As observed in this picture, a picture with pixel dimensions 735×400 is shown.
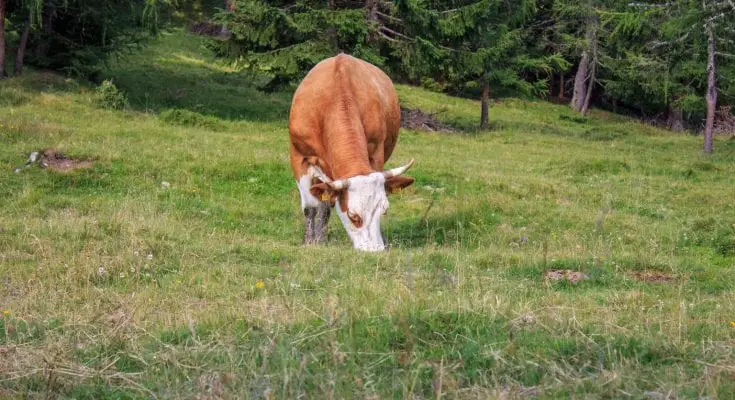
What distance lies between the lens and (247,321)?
233 inches

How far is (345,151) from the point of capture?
37.9 feet

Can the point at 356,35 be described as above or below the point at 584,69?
above

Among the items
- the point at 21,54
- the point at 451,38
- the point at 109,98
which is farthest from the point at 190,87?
the point at 451,38

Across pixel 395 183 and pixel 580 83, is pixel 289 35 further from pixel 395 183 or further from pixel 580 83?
pixel 580 83

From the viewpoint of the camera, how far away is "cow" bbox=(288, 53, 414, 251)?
11023 mm

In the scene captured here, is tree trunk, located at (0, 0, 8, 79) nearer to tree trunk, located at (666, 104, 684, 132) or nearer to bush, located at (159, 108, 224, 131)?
bush, located at (159, 108, 224, 131)

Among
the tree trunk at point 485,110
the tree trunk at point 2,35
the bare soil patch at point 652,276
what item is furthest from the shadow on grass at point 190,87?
the bare soil patch at point 652,276

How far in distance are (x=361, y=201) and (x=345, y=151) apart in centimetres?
Result: 93

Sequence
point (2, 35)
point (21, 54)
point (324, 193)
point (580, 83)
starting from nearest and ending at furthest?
1. point (324, 193)
2. point (2, 35)
3. point (21, 54)
4. point (580, 83)

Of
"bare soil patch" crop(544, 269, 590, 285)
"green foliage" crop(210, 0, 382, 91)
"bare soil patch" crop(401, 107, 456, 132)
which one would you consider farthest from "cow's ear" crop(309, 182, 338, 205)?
"bare soil patch" crop(401, 107, 456, 132)

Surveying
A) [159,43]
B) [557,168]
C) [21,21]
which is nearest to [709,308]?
[557,168]

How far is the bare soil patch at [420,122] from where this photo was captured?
2837 cm

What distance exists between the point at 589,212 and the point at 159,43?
103 ft

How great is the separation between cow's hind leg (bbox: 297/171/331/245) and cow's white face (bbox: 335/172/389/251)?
1.39 metres
